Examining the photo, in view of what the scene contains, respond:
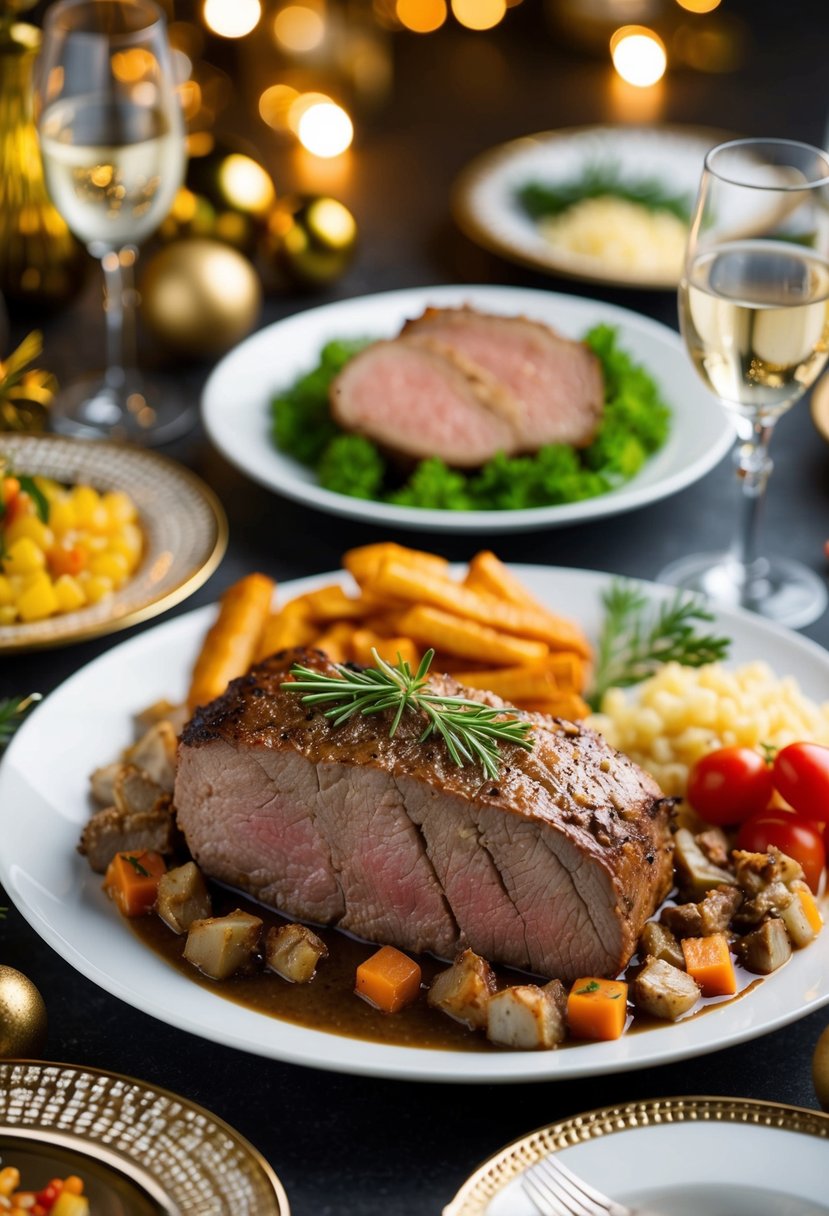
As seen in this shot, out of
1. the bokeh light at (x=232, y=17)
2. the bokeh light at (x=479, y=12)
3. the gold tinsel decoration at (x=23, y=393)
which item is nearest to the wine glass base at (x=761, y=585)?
the gold tinsel decoration at (x=23, y=393)

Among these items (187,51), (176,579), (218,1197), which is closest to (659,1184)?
(218,1197)

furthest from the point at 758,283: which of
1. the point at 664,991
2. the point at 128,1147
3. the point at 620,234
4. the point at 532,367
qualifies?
the point at 128,1147

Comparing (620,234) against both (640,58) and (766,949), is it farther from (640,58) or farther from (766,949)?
(766,949)

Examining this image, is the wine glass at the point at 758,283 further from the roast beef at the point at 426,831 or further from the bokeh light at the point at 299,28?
the bokeh light at the point at 299,28

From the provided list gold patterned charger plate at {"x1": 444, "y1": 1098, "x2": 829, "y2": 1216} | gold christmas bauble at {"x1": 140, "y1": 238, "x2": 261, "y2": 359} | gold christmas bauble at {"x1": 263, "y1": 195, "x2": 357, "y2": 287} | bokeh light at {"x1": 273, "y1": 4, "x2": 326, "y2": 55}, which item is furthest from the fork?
bokeh light at {"x1": 273, "y1": 4, "x2": 326, "y2": 55}

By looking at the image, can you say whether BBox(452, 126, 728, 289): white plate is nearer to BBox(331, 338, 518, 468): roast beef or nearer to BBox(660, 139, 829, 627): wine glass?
BBox(331, 338, 518, 468): roast beef

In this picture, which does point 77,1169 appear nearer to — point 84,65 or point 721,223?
point 721,223
